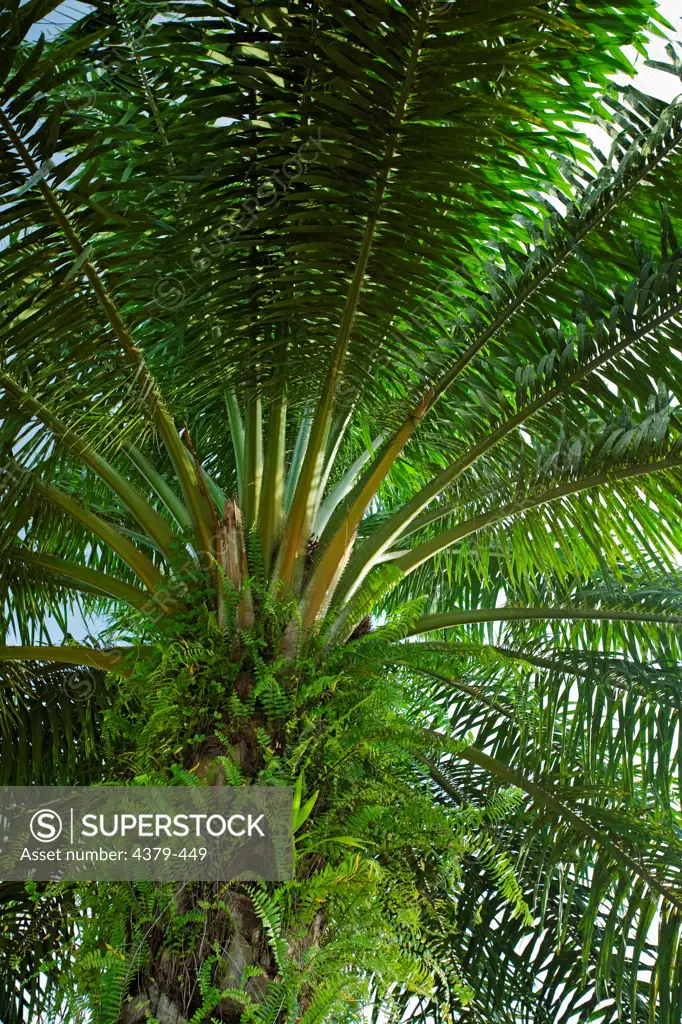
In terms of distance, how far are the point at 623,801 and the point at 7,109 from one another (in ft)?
10.2

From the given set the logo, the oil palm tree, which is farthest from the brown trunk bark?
the logo

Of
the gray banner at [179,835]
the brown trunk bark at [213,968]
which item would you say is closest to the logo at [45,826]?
the gray banner at [179,835]

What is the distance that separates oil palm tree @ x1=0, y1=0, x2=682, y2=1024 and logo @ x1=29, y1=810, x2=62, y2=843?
0.21m

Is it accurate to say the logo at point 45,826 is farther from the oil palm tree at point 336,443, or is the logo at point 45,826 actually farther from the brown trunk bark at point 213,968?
the brown trunk bark at point 213,968

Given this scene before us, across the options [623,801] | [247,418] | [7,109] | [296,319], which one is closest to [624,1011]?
[623,801]

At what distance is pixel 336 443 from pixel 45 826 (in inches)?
72.7

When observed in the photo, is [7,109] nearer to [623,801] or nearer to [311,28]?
[311,28]

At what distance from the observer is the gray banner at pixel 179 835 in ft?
6.98

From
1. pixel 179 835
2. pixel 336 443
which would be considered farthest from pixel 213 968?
pixel 336 443

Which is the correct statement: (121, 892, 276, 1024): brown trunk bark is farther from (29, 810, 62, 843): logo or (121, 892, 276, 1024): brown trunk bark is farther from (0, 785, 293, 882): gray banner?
(29, 810, 62, 843): logo

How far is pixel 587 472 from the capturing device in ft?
9.77

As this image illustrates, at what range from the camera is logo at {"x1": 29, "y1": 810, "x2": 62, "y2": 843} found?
2503 millimetres

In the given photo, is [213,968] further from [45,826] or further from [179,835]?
[45,826]

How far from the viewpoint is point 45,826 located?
258 centimetres
